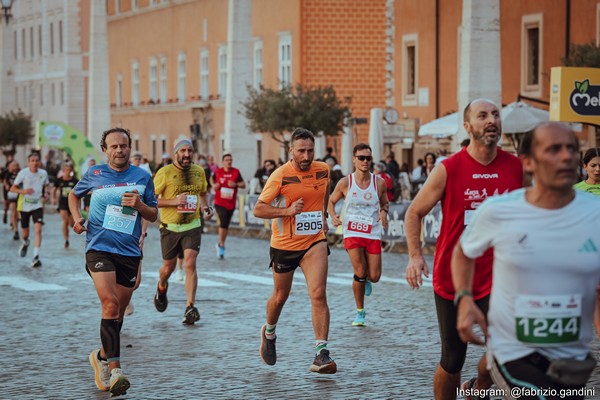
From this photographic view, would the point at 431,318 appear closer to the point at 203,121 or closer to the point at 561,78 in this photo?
the point at 561,78

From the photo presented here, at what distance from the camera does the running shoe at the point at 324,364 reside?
11594 millimetres

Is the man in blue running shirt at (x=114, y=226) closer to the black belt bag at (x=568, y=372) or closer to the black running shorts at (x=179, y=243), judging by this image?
the black running shorts at (x=179, y=243)

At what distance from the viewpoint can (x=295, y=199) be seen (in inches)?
484

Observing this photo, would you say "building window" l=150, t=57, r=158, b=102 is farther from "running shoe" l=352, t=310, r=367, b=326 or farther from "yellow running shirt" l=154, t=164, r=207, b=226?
"running shoe" l=352, t=310, r=367, b=326

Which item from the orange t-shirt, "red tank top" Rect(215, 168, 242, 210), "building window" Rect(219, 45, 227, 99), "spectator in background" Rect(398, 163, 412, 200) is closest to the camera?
the orange t-shirt

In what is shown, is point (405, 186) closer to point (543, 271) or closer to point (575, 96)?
point (575, 96)

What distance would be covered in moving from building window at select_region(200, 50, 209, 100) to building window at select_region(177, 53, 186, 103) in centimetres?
261

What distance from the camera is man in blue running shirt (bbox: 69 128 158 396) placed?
11211 mm

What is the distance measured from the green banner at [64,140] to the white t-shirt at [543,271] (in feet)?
141

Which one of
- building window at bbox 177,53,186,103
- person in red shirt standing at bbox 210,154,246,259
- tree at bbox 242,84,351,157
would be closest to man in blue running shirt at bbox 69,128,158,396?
person in red shirt standing at bbox 210,154,246,259

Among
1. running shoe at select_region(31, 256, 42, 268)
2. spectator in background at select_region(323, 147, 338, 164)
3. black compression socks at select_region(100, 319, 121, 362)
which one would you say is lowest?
running shoe at select_region(31, 256, 42, 268)

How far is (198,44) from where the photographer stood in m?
64.3

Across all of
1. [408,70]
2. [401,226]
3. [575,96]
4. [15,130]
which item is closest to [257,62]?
[408,70]

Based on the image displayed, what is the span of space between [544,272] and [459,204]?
2.33 metres
